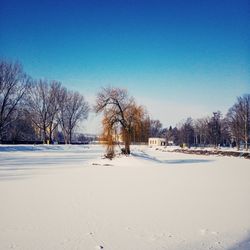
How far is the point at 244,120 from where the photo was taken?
62.2m

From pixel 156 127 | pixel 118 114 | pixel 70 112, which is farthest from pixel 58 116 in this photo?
pixel 156 127

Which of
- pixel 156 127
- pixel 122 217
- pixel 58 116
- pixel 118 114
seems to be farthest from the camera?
pixel 156 127

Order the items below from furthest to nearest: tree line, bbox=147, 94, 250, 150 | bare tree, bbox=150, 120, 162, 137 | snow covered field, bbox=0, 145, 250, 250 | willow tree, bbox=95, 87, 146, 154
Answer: bare tree, bbox=150, 120, 162, 137 < tree line, bbox=147, 94, 250, 150 < willow tree, bbox=95, 87, 146, 154 < snow covered field, bbox=0, 145, 250, 250

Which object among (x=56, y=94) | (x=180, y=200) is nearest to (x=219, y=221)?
(x=180, y=200)

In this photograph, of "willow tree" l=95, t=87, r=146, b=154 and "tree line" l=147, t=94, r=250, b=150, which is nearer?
"willow tree" l=95, t=87, r=146, b=154

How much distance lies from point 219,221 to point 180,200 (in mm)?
2836

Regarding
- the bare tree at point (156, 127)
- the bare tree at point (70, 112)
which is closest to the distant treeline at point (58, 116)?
the bare tree at point (70, 112)

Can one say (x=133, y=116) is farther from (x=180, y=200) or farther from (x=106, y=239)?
(x=106, y=239)

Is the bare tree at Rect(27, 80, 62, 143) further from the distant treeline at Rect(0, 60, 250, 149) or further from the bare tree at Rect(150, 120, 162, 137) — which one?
the bare tree at Rect(150, 120, 162, 137)

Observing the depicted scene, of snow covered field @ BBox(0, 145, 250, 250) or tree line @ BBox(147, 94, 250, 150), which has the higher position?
tree line @ BBox(147, 94, 250, 150)

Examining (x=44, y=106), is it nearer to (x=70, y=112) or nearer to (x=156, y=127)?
(x=70, y=112)

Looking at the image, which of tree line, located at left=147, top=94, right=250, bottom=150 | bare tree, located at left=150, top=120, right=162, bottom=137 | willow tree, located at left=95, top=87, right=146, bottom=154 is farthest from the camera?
bare tree, located at left=150, top=120, right=162, bottom=137

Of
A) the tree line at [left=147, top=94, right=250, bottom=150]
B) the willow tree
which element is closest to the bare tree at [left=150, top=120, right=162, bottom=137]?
the tree line at [left=147, top=94, right=250, bottom=150]

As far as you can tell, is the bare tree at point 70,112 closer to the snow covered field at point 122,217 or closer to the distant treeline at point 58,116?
the distant treeline at point 58,116
